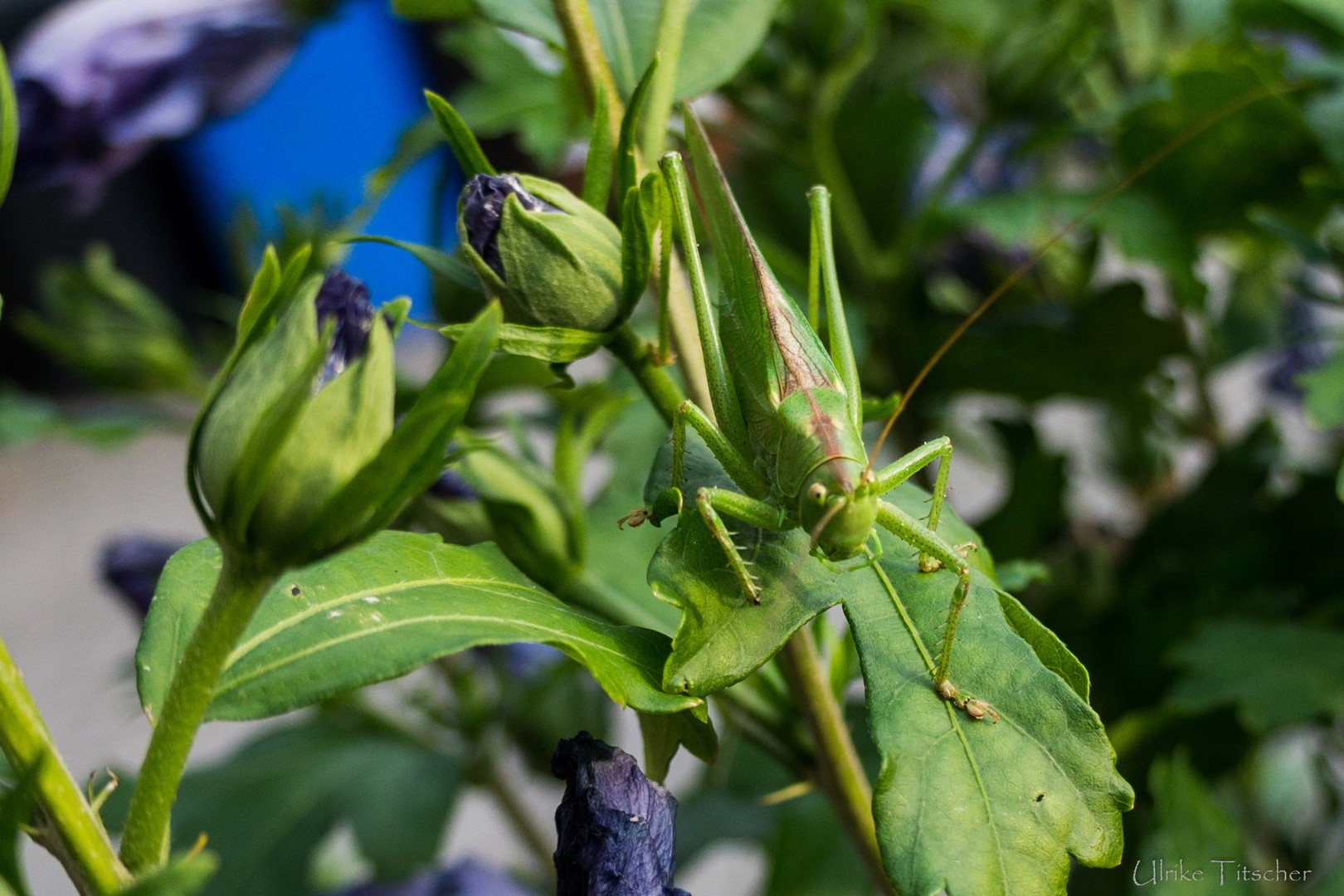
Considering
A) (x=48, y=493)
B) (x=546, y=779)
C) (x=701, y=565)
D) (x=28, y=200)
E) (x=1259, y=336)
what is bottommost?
(x=48, y=493)

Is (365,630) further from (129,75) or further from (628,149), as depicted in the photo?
(129,75)

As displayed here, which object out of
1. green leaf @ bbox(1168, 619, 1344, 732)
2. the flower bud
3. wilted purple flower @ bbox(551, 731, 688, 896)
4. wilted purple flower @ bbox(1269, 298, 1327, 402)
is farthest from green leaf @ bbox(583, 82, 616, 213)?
wilted purple flower @ bbox(1269, 298, 1327, 402)

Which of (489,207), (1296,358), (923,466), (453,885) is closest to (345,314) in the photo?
(489,207)

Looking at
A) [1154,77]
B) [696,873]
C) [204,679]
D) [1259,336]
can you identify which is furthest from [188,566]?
[696,873]

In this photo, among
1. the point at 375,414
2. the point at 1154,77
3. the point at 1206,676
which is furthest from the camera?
the point at 1154,77

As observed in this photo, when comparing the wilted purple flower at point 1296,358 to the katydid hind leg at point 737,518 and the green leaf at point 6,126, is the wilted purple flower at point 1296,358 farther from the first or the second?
the green leaf at point 6,126

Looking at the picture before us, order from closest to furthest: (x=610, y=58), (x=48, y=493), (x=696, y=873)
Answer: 1. (x=610, y=58)
2. (x=696, y=873)
3. (x=48, y=493)

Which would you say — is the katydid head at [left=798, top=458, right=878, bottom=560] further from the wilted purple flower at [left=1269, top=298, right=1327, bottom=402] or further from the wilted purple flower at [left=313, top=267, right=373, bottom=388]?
the wilted purple flower at [left=1269, top=298, right=1327, bottom=402]

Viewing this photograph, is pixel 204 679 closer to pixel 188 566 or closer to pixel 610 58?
pixel 188 566
